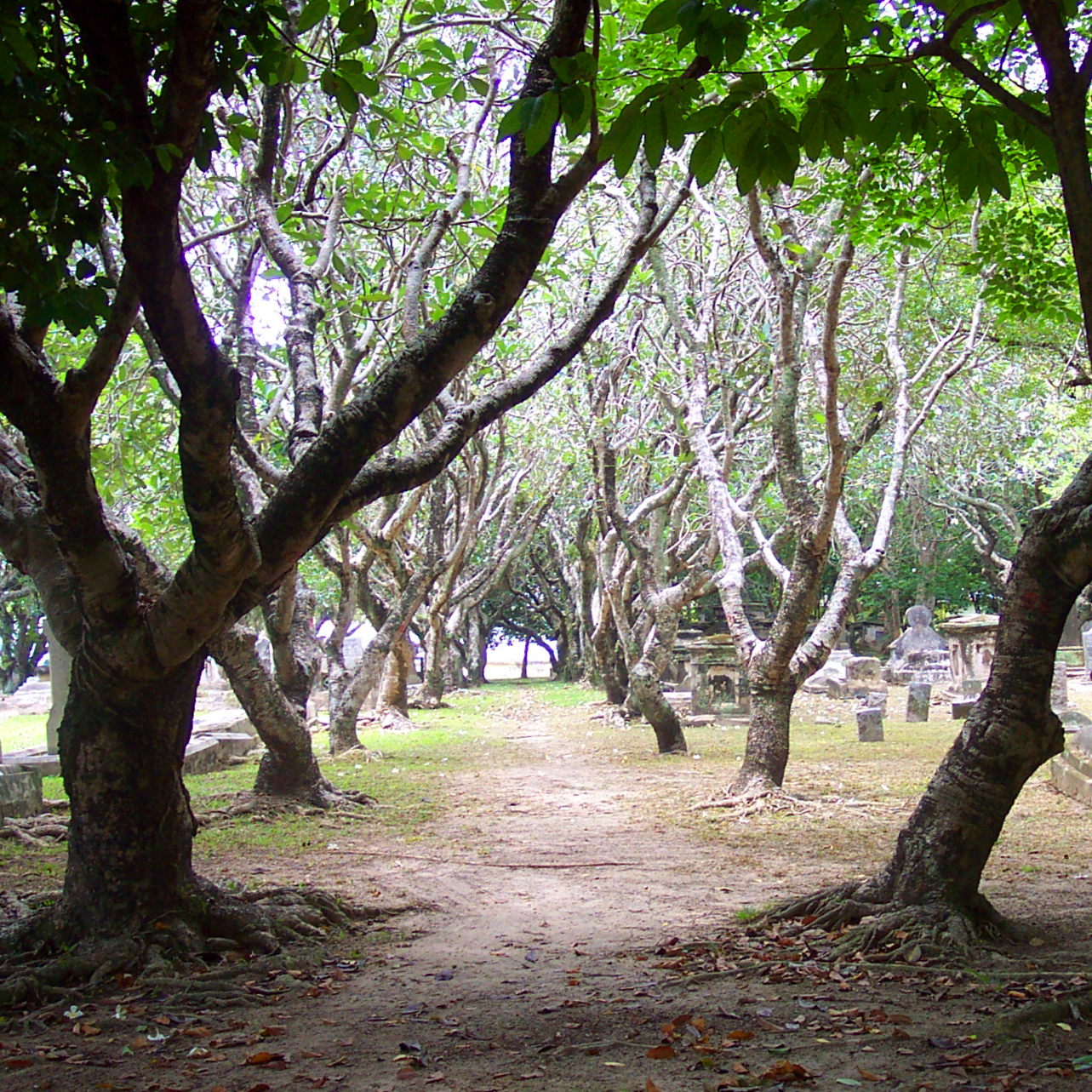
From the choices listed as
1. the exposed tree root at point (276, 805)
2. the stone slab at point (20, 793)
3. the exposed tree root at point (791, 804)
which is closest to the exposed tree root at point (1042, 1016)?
the exposed tree root at point (791, 804)

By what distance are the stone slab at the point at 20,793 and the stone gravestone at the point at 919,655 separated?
2013 centimetres

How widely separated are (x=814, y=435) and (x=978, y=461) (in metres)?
9.41

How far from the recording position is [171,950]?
4.84 m

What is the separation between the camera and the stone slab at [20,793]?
905 cm

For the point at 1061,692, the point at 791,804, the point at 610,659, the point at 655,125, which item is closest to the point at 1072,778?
the point at 791,804

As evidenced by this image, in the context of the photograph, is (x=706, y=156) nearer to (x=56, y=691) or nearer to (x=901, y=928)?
(x=901, y=928)

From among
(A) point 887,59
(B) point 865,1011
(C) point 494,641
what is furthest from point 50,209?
(C) point 494,641

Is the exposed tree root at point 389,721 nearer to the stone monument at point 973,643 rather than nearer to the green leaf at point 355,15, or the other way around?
the stone monument at point 973,643

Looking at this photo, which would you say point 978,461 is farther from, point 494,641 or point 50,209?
point 494,641

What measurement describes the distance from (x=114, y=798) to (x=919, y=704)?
16.1 m

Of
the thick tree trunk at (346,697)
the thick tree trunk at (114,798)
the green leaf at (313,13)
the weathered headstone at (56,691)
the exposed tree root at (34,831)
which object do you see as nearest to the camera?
the green leaf at (313,13)

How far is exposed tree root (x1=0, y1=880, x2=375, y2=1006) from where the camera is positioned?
448cm

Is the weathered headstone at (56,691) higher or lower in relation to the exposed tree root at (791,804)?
higher

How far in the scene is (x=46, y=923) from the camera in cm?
487
